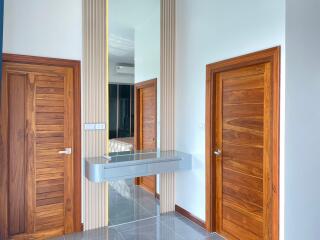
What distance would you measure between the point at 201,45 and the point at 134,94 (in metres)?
Answer: 1.26

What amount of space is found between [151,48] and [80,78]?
1287mm

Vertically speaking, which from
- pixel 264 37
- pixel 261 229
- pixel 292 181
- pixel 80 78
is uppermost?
pixel 264 37

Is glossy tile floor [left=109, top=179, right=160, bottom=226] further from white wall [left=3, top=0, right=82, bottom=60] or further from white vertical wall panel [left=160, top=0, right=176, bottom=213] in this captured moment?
white wall [left=3, top=0, right=82, bottom=60]

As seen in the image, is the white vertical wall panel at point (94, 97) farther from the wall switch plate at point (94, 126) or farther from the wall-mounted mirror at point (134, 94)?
the wall-mounted mirror at point (134, 94)

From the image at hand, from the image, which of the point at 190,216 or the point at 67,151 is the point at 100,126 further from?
the point at 190,216

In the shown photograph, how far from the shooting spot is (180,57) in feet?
12.2

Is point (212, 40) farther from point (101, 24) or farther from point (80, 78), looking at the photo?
point (80, 78)

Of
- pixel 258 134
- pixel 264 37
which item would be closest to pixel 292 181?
pixel 258 134

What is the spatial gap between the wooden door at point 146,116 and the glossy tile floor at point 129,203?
0.25 meters

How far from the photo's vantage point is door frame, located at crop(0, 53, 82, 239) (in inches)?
111

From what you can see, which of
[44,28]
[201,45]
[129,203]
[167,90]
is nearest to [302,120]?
[201,45]

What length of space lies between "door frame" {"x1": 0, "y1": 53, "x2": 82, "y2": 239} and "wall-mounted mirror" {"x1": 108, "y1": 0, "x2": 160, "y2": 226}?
480 millimetres

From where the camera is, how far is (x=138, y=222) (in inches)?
136

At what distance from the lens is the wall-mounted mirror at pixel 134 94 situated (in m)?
3.56
